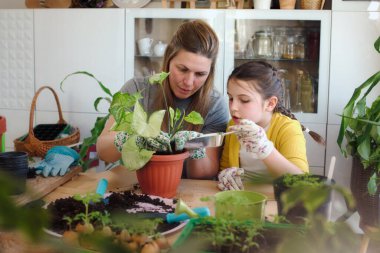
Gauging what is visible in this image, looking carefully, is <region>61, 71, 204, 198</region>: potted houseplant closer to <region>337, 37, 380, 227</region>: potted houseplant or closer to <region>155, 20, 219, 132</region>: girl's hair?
<region>155, 20, 219, 132</region>: girl's hair

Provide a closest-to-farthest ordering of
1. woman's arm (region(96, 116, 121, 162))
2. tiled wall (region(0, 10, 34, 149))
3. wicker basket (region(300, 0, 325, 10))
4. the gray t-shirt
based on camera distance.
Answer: woman's arm (region(96, 116, 121, 162)) → the gray t-shirt → wicker basket (region(300, 0, 325, 10)) → tiled wall (region(0, 10, 34, 149))

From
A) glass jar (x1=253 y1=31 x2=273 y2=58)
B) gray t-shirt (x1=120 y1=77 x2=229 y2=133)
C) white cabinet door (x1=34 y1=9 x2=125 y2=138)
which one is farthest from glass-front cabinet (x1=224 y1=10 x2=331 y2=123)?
gray t-shirt (x1=120 y1=77 x2=229 y2=133)

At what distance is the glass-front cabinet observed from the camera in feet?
8.94

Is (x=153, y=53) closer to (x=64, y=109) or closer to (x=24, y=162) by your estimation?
(x=64, y=109)

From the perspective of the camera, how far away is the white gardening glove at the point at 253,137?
127cm

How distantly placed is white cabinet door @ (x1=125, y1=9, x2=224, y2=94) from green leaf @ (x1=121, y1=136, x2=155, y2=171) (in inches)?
66.9

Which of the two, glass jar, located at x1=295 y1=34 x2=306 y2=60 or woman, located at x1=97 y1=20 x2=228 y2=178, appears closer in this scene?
woman, located at x1=97 y1=20 x2=228 y2=178

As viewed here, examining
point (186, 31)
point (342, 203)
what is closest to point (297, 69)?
point (186, 31)

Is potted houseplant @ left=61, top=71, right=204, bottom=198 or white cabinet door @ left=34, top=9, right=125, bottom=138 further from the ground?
white cabinet door @ left=34, top=9, right=125, bottom=138

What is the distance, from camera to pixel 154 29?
2928 millimetres

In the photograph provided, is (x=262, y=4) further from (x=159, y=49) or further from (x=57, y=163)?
(x=57, y=163)

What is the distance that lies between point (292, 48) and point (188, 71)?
139cm

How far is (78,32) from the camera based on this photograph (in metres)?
2.88

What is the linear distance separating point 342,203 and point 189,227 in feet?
1.34
